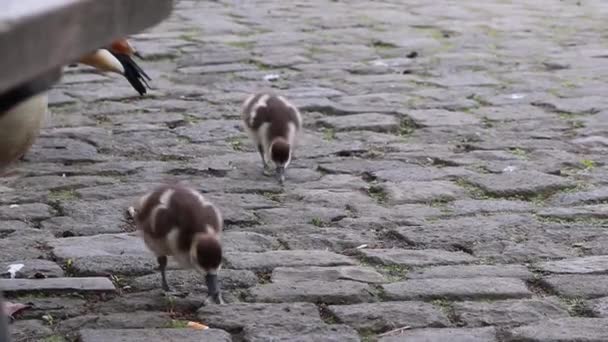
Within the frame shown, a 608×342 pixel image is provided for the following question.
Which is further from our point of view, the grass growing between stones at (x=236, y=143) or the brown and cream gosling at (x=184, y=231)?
the grass growing between stones at (x=236, y=143)

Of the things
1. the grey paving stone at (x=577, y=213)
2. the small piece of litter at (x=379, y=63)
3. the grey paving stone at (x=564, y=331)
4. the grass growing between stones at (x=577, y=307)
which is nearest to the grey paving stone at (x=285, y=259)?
the grass growing between stones at (x=577, y=307)

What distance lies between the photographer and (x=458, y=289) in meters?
4.44

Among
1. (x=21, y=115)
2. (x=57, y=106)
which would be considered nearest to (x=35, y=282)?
(x=21, y=115)

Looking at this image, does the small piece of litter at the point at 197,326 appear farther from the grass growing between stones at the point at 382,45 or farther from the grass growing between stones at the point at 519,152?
the grass growing between stones at the point at 382,45

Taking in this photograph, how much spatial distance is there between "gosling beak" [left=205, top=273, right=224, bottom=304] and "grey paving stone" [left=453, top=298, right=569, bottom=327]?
795 millimetres

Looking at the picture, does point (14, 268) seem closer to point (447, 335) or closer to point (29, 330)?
point (29, 330)

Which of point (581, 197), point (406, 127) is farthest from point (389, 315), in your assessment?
point (406, 127)

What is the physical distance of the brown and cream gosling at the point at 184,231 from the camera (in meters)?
4.31

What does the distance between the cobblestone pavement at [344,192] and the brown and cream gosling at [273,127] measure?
120 mm

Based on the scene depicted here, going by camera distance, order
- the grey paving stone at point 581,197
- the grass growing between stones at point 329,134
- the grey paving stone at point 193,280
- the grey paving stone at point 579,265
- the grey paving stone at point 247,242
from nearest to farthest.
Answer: the grey paving stone at point 193,280 → the grey paving stone at point 579,265 → the grey paving stone at point 247,242 → the grey paving stone at point 581,197 → the grass growing between stones at point 329,134

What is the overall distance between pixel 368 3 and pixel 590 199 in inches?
299

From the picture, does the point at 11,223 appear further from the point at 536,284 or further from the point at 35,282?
the point at 536,284

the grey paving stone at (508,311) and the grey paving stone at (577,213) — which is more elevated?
the grey paving stone at (508,311)

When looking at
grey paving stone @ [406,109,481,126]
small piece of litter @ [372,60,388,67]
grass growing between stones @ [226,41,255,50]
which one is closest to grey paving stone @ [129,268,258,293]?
grey paving stone @ [406,109,481,126]
